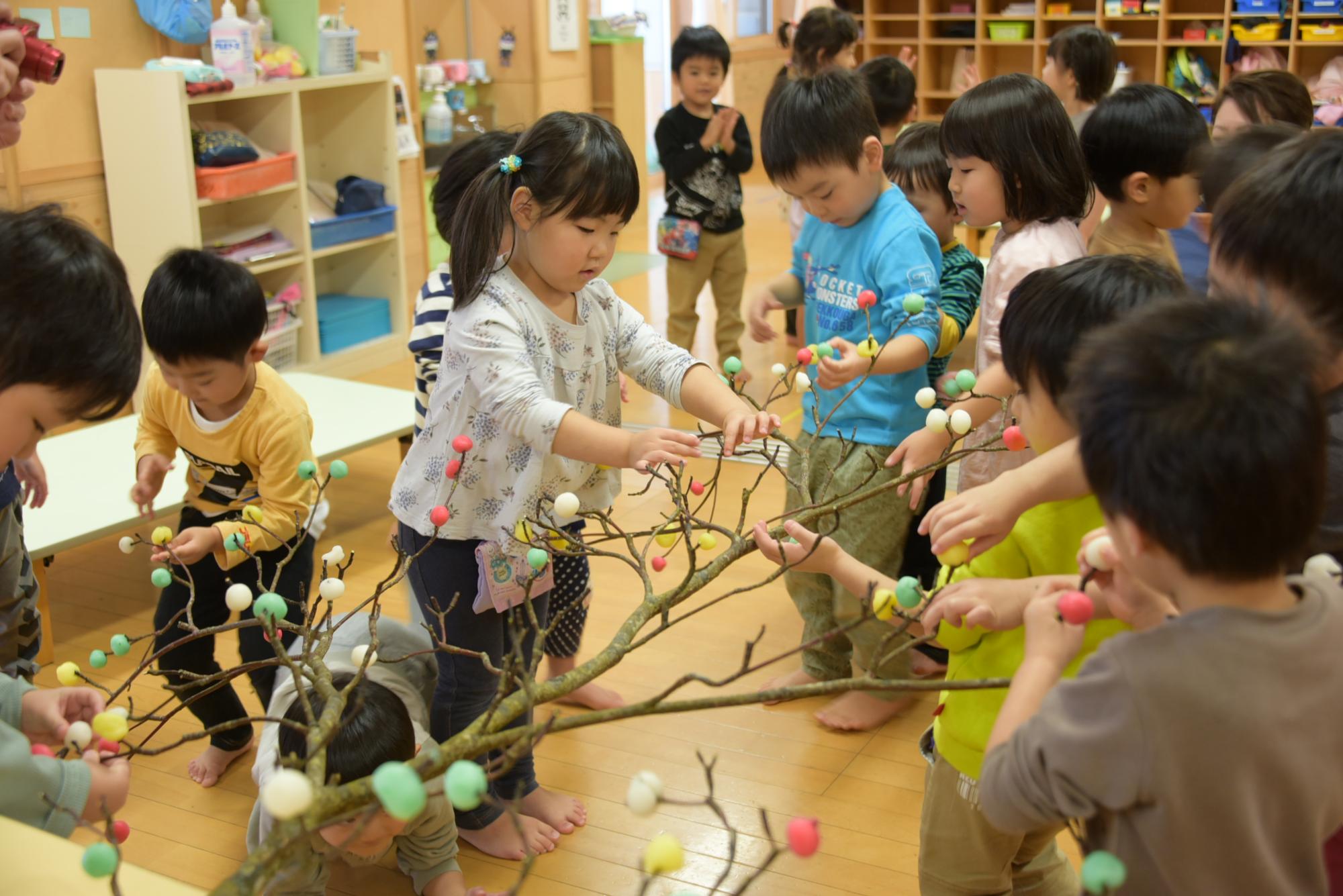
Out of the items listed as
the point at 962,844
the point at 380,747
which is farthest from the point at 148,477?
the point at 962,844

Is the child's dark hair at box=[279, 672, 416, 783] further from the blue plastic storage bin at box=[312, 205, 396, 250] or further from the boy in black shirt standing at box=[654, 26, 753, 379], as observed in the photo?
the blue plastic storage bin at box=[312, 205, 396, 250]

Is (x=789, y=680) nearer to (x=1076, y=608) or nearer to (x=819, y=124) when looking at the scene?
(x=819, y=124)

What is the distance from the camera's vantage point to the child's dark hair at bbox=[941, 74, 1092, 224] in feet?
6.53

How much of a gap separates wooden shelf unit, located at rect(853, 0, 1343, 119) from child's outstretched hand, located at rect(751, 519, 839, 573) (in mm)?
5771

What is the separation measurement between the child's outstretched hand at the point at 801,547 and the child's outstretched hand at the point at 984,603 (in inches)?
6.3

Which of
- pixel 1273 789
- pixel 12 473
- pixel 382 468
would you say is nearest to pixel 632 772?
pixel 12 473

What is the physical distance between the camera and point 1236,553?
0.81 m

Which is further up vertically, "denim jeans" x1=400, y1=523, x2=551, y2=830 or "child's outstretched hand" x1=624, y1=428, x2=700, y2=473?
"child's outstretched hand" x1=624, y1=428, x2=700, y2=473

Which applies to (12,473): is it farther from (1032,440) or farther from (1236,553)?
(1236,553)

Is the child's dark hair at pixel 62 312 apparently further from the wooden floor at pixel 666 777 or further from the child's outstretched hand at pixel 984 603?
the wooden floor at pixel 666 777

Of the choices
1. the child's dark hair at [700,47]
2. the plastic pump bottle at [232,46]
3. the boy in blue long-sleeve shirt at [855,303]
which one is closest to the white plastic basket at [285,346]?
the plastic pump bottle at [232,46]

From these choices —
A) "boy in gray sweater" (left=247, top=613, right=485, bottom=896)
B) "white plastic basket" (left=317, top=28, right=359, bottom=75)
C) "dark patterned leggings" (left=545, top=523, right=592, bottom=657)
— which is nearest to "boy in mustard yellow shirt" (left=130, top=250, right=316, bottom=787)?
"boy in gray sweater" (left=247, top=613, right=485, bottom=896)

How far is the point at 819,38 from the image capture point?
447 centimetres

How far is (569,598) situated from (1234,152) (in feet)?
4.57
